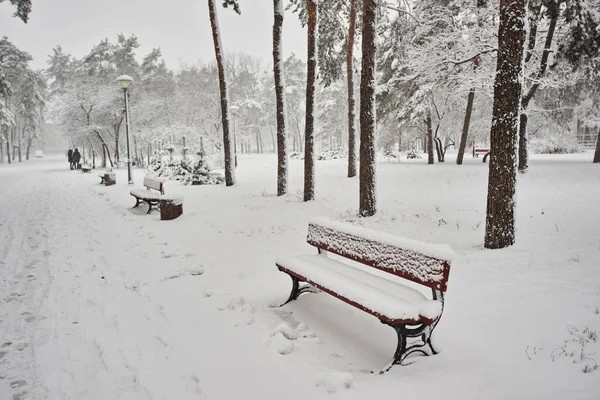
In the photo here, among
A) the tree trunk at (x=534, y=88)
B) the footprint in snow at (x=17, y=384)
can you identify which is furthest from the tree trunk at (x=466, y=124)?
the footprint in snow at (x=17, y=384)

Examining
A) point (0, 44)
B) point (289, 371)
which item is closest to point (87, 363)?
point (289, 371)

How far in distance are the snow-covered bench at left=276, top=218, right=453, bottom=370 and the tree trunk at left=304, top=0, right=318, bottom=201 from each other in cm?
664

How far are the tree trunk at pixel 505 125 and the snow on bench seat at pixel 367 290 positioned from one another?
3.24m

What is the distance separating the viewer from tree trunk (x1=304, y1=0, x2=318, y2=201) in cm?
1052

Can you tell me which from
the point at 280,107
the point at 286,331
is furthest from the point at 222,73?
the point at 286,331

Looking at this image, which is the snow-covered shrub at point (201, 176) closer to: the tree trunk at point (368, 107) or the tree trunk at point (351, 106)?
the tree trunk at point (351, 106)

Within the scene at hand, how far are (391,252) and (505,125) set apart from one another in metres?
3.60

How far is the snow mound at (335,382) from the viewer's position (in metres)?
2.94

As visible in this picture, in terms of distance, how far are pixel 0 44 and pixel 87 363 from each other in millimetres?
38193

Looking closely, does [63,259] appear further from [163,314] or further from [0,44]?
[0,44]

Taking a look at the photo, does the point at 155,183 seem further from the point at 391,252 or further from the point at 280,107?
the point at 391,252

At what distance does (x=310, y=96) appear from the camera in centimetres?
1109

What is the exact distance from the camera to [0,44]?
98.0 feet

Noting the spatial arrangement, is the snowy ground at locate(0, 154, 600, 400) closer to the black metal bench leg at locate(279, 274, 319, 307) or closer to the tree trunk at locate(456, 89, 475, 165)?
the black metal bench leg at locate(279, 274, 319, 307)
